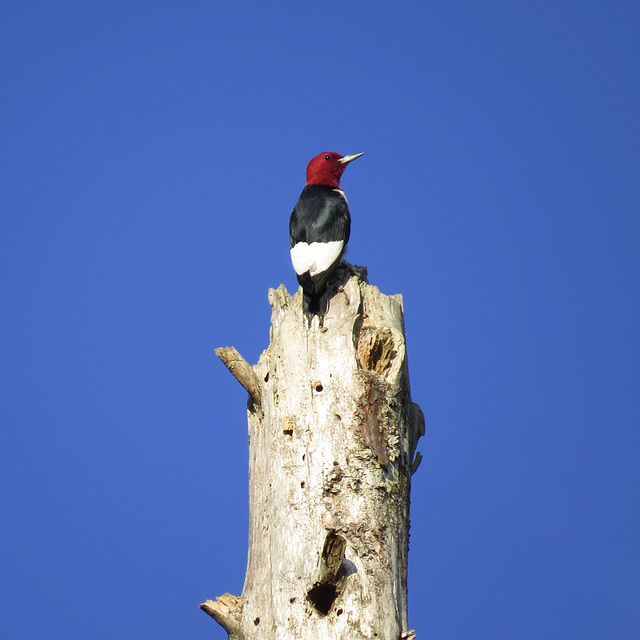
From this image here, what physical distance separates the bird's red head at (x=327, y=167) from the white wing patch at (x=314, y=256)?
3.59ft

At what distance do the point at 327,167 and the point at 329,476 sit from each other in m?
2.88

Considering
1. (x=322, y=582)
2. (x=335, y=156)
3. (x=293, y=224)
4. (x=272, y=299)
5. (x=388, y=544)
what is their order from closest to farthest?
(x=322, y=582) → (x=388, y=544) → (x=272, y=299) → (x=293, y=224) → (x=335, y=156)

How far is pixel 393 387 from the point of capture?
366 cm

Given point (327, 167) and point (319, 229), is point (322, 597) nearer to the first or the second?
point (319, 229)

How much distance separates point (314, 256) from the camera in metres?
4.39

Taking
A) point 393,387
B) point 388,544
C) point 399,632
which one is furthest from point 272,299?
point 399,632

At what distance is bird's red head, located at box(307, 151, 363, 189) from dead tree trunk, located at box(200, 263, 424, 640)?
183 cm

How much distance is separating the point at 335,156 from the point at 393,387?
8.34ft

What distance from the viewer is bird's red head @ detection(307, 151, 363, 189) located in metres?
5.60

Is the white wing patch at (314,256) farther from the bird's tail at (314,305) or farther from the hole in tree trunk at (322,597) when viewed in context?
the hole in tree trunk at (322,597)

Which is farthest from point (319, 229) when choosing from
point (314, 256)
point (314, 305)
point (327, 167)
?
point (327, 167)

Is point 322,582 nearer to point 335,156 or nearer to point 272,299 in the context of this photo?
point 272,299

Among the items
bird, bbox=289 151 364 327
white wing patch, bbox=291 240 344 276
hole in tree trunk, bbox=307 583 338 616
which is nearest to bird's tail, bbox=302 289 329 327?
bird, bbox=289 151 364 327

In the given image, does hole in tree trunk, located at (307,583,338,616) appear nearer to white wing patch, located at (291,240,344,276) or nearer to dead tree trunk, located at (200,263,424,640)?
dead tree trunk, located at (200,263,424,640)
